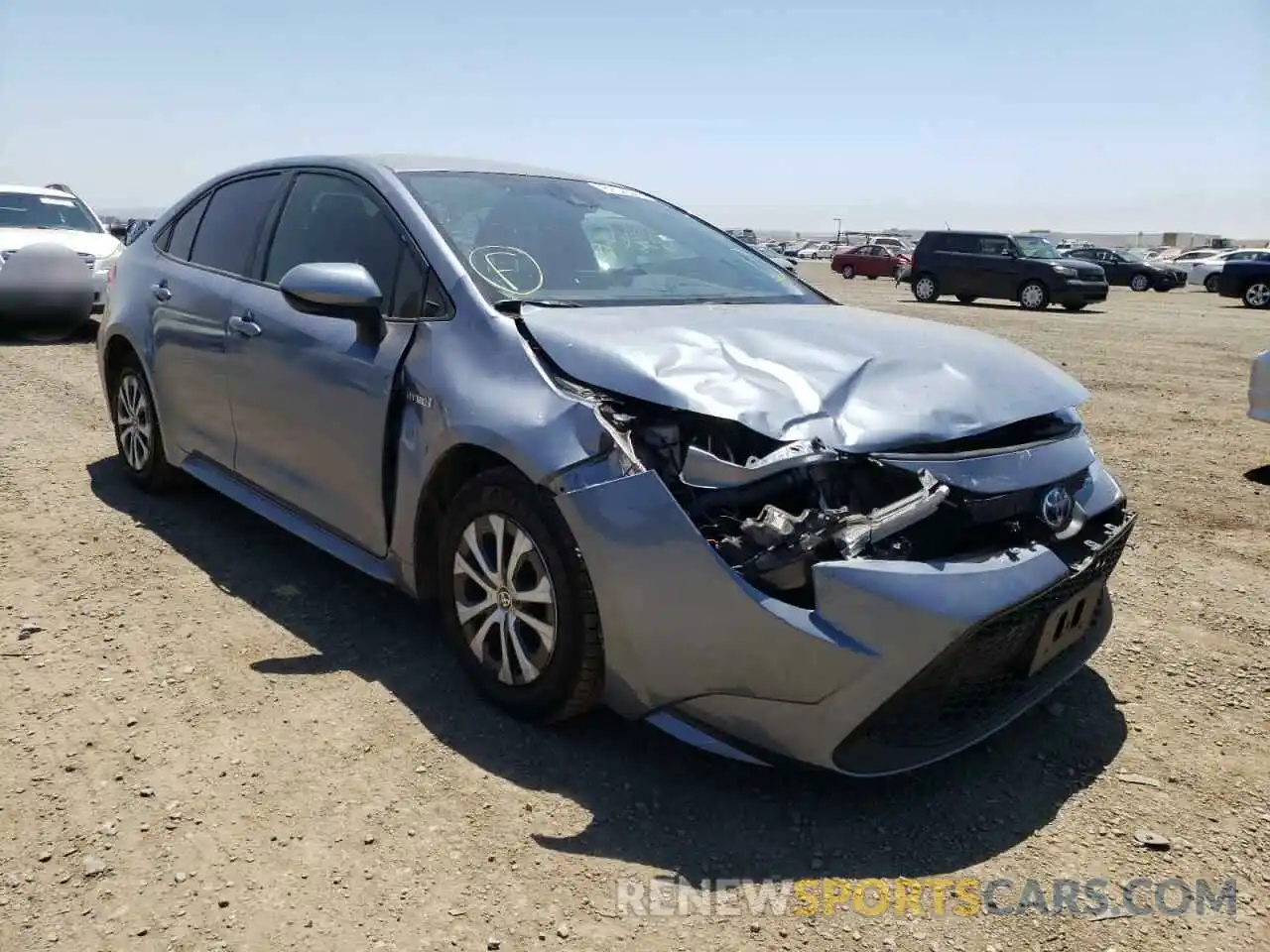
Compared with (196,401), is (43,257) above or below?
above

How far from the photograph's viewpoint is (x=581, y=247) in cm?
360

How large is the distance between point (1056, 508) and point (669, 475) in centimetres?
107

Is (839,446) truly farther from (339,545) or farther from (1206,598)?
(1206,598)

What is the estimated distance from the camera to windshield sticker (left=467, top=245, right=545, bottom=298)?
315cm

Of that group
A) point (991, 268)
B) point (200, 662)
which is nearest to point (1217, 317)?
point (991, 268)

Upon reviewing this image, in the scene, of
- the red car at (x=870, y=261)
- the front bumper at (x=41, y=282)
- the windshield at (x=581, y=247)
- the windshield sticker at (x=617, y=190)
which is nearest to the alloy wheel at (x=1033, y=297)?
the red car at (x=870, y=261)

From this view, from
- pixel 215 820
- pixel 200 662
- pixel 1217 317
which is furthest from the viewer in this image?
Result: pixel 1217 317

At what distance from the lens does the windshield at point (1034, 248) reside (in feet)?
70.6

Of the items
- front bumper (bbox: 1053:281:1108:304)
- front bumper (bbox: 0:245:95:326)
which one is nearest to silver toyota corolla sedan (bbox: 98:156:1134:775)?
front bumper (bbox: 0:245:95:326)

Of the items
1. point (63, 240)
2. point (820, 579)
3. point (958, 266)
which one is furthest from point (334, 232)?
point (958, 266)

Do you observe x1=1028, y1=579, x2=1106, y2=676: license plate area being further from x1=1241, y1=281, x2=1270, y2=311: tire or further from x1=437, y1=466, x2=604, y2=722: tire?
x1=1241, y1=281, x2=1270, y2=311: tire

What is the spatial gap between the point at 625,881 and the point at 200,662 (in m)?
1.77

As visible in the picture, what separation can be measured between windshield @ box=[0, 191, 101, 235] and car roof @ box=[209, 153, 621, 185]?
873 cm

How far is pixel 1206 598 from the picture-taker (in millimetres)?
4004
